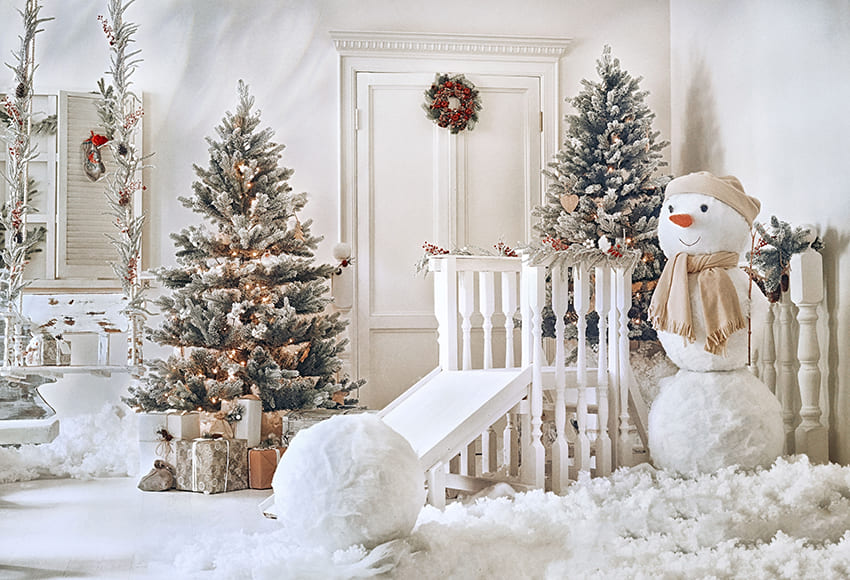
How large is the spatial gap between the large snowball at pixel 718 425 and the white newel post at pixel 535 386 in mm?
464

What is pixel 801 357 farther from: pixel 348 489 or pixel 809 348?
pixel 348 489

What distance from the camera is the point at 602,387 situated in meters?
3.54

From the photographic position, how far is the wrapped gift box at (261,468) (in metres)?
3.98

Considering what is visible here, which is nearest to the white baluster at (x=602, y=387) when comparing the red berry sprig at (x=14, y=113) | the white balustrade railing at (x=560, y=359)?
the white balustrade railing at (x=560, y=359)

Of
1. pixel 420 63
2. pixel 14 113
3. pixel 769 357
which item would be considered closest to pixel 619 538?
pixel 769 357

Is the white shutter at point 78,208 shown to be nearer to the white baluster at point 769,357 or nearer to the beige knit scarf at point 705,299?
the beige knit scarf at point 705,299

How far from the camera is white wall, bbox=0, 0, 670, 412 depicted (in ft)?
16.2

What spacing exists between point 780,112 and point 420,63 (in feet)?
6.91

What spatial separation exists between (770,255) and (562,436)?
123 cm

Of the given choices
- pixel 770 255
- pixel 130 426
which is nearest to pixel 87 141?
pixel 130 426

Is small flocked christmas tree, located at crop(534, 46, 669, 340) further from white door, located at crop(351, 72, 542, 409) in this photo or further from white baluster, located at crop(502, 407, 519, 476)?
white baluster, located at crop(502, 407, 519, 476)

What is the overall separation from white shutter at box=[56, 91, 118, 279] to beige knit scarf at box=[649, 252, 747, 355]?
3.03 meters

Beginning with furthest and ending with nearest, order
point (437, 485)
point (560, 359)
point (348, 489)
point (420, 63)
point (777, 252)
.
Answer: point (420, 63), point (777, 252), point (560, 359), point (437, 485), point (348, 489)

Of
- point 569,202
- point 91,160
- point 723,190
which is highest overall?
point 91,160
